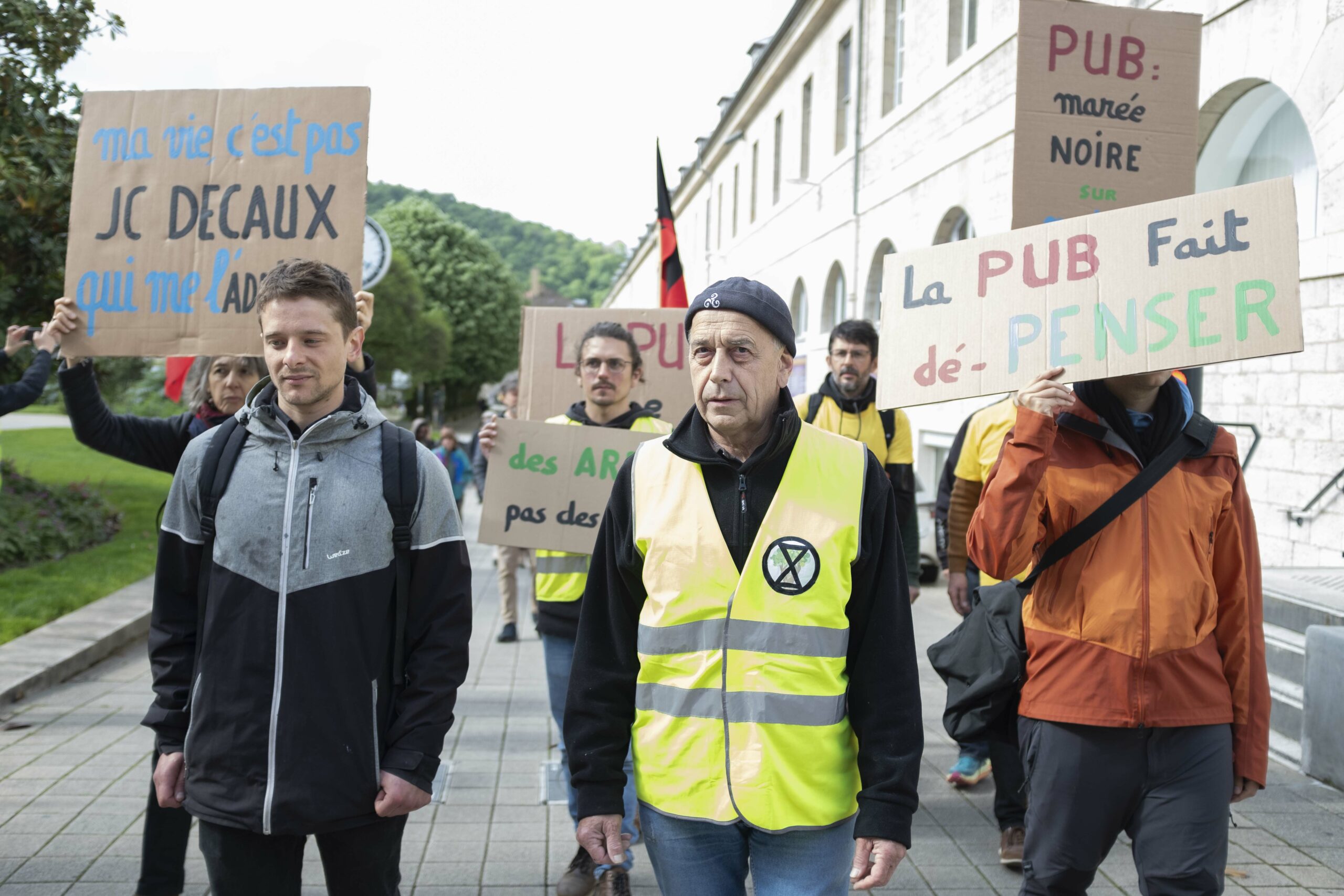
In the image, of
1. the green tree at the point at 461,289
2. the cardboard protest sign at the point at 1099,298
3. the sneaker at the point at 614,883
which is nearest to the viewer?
the cardboard protest sign at the point at 1099,298

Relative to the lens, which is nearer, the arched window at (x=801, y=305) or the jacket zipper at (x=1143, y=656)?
the jacket zipper at (x=1143, y=656)

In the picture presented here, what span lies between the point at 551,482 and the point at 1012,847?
2366mm

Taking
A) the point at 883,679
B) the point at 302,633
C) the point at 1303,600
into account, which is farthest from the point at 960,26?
the point at 302,633

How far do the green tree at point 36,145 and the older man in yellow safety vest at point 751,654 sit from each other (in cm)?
993

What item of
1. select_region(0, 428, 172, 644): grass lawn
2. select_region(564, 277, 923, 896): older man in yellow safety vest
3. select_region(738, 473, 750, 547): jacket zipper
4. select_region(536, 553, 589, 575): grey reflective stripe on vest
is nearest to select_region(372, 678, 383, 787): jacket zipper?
select_region(564, 277, 923, 896): older man in yellow safety vest

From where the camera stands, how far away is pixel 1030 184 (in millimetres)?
4566

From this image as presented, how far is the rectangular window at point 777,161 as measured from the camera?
2780cm

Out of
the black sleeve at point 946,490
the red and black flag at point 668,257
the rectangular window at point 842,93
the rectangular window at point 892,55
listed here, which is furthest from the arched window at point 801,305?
the black sleeve at point 946,490

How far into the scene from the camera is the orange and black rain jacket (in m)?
2.84

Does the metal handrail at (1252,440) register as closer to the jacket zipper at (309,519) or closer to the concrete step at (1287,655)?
the concrete step at (1287,655)

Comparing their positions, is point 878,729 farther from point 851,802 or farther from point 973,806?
point 973,806

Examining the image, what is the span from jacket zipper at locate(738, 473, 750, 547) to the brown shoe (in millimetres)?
2617

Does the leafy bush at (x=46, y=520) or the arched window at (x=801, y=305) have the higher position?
the arched window at (x=801, y=305)

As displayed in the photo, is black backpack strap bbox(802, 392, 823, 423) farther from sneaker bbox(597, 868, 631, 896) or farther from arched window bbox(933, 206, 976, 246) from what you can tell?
arched window bbox(933, 206, 976, 246)
